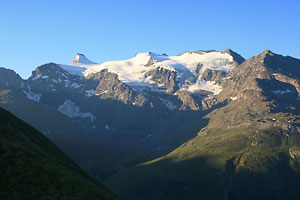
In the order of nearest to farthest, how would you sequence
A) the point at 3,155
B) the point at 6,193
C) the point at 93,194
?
the point at 6,193, the point at 3,155, the point at 93,194

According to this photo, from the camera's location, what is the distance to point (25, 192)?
70812 mm

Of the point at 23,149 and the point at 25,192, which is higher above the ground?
the point at 23,149

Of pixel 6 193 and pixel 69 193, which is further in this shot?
pixel 69 193

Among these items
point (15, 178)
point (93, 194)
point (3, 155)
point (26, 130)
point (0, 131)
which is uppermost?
point (26, 130)

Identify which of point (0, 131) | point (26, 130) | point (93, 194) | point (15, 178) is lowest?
point (93, 194)

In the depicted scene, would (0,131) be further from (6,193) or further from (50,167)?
(6,193)

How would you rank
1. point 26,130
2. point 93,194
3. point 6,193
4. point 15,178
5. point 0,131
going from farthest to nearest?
point 26,130 → point 0,131 → point 93,194 → point 15,178 → point 6,193

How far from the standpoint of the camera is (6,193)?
68375 millimetres

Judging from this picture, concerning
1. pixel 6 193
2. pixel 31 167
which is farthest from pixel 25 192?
pixel 31 167

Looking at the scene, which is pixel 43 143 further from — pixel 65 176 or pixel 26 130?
pixel 65 176

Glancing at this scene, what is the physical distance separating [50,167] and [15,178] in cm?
1337

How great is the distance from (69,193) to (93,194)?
9289 millimetres

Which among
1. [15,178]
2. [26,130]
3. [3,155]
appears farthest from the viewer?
[26,130]

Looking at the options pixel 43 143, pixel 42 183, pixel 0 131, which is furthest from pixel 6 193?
pixel 43 143
